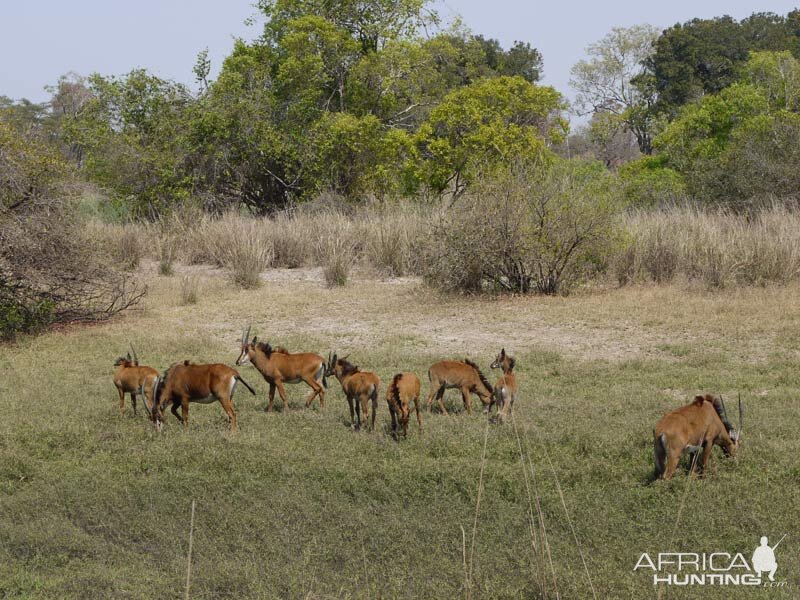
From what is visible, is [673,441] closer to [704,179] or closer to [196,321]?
[196,321]

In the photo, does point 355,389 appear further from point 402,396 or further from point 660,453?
point 660,453

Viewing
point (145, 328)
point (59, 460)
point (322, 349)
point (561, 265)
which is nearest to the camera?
point (59, 460)

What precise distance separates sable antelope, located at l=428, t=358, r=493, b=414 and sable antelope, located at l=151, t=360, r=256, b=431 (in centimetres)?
161

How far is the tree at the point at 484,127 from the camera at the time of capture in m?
21.0

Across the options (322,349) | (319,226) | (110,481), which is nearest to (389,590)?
(110,481)

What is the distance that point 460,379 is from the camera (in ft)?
26.0

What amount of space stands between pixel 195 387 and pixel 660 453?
363cm

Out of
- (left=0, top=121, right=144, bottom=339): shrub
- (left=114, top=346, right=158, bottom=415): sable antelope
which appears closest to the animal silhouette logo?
(left=114, top=346, right=158, bottom=415): sable antelope

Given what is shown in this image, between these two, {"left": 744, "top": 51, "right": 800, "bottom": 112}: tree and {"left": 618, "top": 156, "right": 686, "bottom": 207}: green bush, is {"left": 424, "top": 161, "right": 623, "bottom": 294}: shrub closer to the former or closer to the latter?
{"left": 618, "top": 156, "right": 686, "bottom": 207}: green bush

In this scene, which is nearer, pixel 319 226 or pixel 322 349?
pixel 322 349

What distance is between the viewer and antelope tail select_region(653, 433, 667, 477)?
5898 millimetres

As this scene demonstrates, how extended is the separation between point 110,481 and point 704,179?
664 inches

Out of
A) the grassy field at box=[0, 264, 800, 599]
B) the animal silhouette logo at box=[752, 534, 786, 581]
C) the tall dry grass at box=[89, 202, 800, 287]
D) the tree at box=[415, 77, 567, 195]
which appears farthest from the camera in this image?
the tree at box=[415, 77, 567, 195]

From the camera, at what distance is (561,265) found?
1466 centimetres
